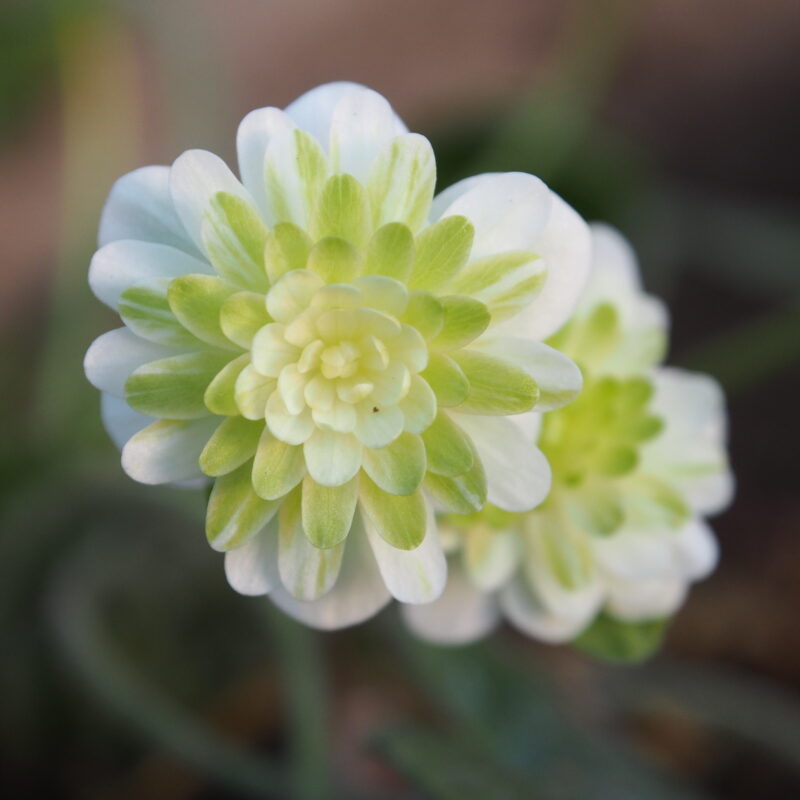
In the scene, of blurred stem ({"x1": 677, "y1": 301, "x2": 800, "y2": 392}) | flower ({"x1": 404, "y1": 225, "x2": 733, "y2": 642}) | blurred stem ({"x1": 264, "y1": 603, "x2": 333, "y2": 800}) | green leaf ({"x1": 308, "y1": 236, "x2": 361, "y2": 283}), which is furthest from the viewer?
blurred stem ({"x1": 677, "y1": 301, "x2": 800, "y2": 392})

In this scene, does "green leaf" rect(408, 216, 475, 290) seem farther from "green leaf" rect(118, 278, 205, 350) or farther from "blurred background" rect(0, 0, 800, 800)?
"blurred background" rect(0, 0, 800, 800)

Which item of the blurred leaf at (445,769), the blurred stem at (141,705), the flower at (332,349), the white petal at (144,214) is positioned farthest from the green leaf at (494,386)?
the blurred stem at (141,705)

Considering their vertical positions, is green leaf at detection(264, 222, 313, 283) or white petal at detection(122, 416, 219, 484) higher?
green leaf at detection(264, 222, 313, 283)

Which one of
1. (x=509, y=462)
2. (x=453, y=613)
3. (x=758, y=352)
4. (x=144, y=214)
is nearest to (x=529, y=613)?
(x=453, y=613)

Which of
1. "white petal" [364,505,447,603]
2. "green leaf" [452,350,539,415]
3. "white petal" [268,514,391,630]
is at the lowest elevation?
"white petal" [268,514,391,630]

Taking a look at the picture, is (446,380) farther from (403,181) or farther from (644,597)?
(644,597)

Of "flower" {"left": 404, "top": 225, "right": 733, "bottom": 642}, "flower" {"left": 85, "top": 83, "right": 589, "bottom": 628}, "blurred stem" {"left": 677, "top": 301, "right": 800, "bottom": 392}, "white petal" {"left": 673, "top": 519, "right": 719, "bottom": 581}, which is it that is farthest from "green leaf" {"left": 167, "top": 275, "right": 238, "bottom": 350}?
"blurred stem" {"left": 677, "top": 301, "right": 800, "bottom": 392}
